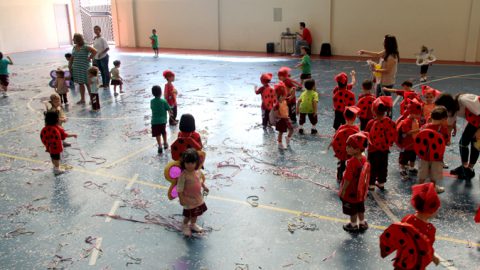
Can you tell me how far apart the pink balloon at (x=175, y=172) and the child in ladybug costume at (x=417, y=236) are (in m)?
2.34

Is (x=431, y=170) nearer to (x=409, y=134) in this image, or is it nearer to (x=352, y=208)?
(x=409, y=134)

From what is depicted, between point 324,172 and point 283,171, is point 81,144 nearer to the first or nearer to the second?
point 283,171

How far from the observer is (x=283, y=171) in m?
7.11

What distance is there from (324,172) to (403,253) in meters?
3.51

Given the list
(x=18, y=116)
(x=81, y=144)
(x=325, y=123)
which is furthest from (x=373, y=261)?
(x=18, y=116)

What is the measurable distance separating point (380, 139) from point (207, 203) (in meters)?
2.63

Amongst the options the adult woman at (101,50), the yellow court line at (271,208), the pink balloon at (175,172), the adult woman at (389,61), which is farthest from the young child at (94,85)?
the pink balloon at (175,172)

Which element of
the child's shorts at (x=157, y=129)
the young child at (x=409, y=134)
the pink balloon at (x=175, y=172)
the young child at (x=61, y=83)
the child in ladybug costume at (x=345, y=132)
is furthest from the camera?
the young child at (x=61, y=83)

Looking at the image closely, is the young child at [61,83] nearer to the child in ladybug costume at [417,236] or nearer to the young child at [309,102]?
the young child at [309,102]

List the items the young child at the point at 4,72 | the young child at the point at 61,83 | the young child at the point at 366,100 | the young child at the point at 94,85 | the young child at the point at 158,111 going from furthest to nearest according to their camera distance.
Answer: the young child at the point at 4,72
the young child at the point at 61,83
the young child at the point at 94,85
the young child at the point at 158,111
the young child at the point at 366,100

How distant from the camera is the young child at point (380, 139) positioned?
598cm

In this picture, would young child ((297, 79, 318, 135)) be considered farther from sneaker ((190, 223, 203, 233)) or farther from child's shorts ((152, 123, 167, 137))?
sneaker ((190, 223, 203, 233))

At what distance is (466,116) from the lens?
6.36m

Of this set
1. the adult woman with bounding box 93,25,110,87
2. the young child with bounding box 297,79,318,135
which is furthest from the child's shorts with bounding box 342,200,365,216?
the adult woman with bounding box 93,25,110,87
